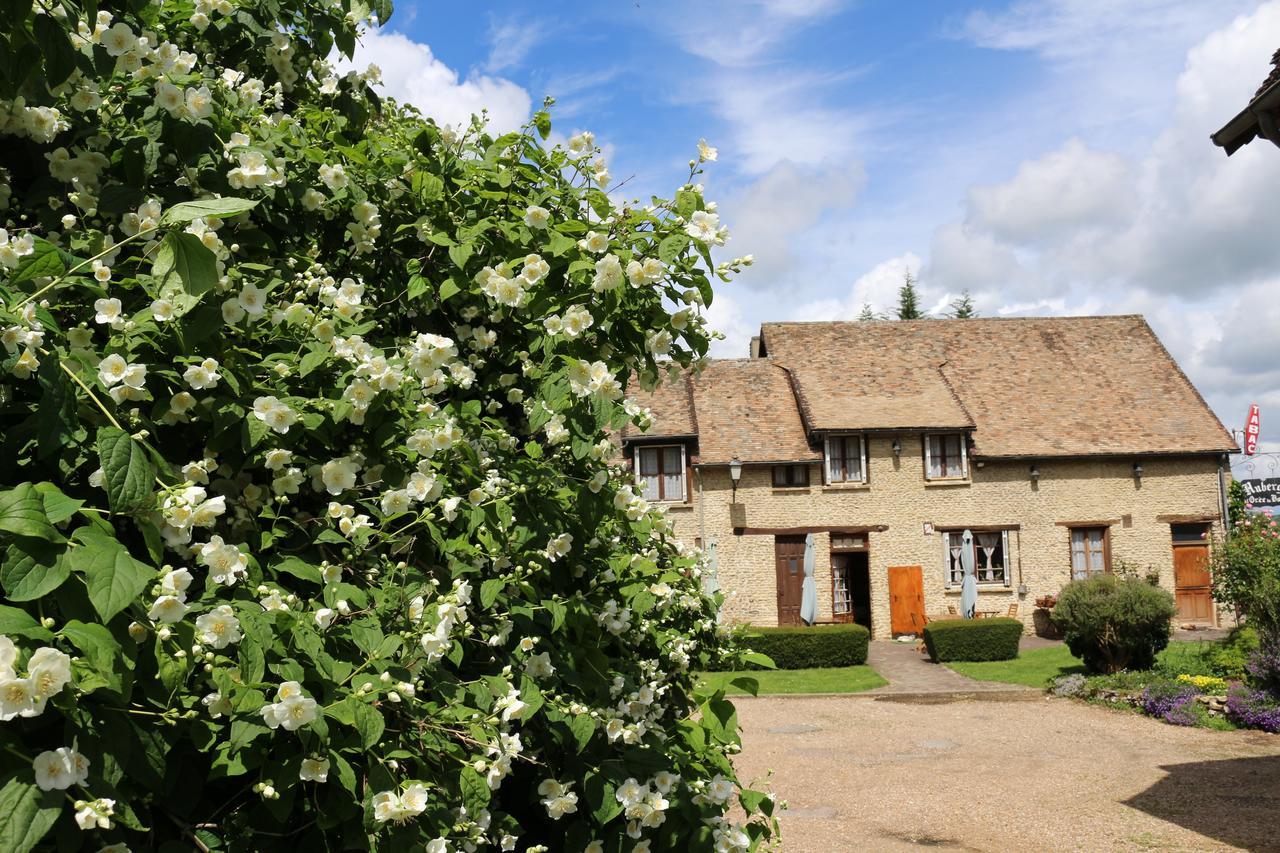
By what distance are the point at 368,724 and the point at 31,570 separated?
720mm

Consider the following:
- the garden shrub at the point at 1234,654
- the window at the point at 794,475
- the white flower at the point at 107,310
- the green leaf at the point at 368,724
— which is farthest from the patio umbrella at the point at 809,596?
the white flower at the point at 107,310

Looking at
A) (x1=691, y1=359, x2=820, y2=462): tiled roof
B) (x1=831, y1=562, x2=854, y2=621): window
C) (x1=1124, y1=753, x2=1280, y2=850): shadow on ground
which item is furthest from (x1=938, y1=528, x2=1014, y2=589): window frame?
(x1=1124, y1=753, x2=1280, y2=850): shadow on ground

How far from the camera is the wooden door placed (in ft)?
83.7

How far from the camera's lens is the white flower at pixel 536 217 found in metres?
3.24

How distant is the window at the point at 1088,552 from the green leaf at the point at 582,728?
1031 inches

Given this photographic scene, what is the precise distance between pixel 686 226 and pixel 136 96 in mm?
1655

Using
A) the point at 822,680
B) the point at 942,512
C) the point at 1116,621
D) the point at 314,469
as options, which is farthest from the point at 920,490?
the point at 314,469

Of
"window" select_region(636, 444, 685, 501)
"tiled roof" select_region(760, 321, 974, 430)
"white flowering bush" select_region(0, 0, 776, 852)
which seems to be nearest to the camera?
"white flowering bush" select_region(0, 0, 776, 852)

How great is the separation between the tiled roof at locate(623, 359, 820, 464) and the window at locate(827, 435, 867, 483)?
1.87ft

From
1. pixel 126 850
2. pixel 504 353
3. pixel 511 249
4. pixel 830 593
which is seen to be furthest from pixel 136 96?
pixel 830 593

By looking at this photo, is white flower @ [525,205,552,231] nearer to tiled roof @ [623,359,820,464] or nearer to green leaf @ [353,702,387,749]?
green leaf @ [353,702,387,749]

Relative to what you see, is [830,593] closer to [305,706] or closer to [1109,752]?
[1109,752]

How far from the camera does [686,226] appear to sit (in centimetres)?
314

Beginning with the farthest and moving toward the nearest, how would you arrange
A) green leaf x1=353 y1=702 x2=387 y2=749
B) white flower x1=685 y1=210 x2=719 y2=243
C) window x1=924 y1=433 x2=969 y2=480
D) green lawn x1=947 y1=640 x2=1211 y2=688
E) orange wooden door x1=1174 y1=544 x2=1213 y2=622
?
orange wooden door x1=1174 y1=544 x2=1213 y2=622 → window x1=924 y1=433 x2=969 y2=480 → green lawn x1=947 y1=640 x2=1211 y2=688 → white flower x1=685 y1=210 x2=719 y2=243 → green leaf x1=353 y1=702 x2=387 y2=749
